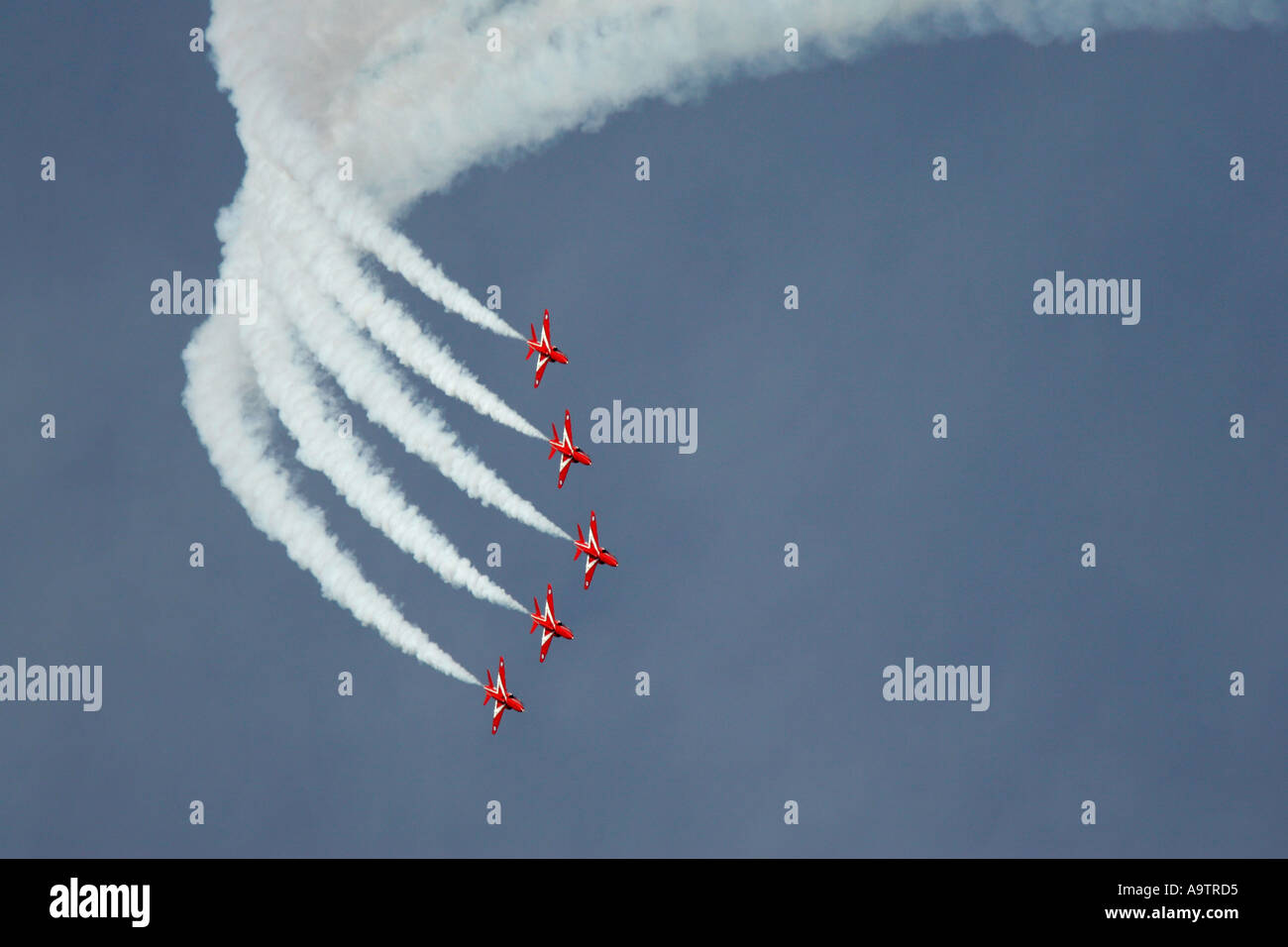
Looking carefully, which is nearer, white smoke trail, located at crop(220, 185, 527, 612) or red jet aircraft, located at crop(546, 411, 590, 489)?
white smoke trail, located at crop(220, 185, 527, 612)

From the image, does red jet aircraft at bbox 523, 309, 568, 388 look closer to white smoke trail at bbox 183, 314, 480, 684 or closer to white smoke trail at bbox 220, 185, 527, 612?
white smoke trail at bbox 220, 185, 527, 612

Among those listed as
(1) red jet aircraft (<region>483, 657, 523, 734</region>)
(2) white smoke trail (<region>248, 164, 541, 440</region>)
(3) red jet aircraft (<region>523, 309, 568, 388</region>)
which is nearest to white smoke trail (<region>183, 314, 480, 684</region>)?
(1) red jet aircraft (<region>483, 657, 523, 734</region>)

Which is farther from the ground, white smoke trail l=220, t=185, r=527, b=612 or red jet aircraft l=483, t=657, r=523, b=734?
white smoke trail l=220, t=185, r=527, b=612

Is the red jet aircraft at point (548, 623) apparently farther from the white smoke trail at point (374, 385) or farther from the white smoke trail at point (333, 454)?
the white smoke trail at point (374, 385)

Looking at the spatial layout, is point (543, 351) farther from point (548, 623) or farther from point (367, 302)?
point (548, 623)

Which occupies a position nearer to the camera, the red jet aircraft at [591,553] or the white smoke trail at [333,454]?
the white smoke trail at [333,454]

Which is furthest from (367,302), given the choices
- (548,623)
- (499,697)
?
(499,697)

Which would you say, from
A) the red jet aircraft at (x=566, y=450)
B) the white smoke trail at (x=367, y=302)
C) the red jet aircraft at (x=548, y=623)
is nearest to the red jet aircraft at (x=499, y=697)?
the red jet aircraft at (x=548, y=623)
